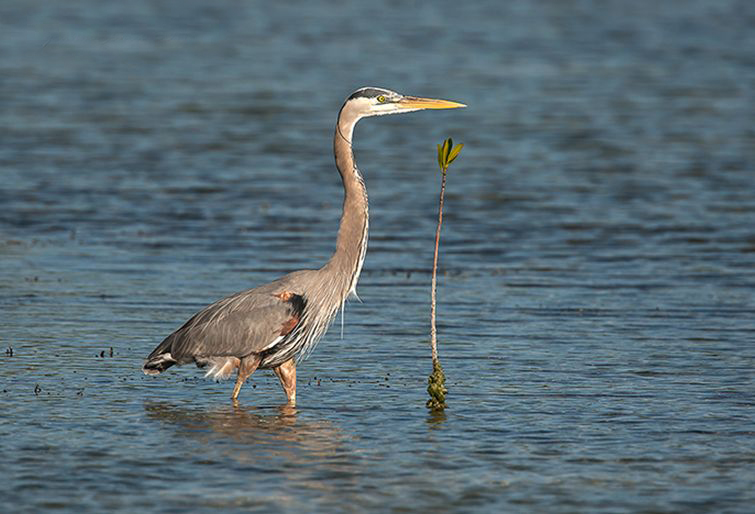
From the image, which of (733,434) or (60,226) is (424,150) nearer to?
(60,226)

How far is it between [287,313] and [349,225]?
82 cm

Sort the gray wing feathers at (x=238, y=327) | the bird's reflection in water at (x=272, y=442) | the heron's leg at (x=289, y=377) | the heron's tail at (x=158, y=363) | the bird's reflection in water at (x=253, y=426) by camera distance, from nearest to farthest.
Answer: the bird's reflection in water at (x=272, y=442) < the bird's reflection in water at (x=253, y=426) < the gray wing feathers at (x=238, y=327) < the heron's leg at (x=289, y=377) < the heron's tail at (x=158, y=363)

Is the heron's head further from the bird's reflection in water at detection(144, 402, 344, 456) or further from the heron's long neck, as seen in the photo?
the bird's reflection in water at detection(144, 402, 344, 456)

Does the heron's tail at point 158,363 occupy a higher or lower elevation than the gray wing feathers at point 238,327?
lower

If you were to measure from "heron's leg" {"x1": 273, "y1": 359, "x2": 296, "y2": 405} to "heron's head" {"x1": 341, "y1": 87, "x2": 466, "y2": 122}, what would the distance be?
1843 millimetres

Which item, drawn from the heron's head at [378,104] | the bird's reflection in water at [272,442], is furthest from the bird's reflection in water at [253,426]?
the heron's head at [378,104]

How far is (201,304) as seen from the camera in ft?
43.1

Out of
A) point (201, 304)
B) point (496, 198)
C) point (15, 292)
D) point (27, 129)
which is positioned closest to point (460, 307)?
point (201, 304)

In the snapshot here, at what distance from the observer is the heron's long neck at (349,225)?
10.4 m

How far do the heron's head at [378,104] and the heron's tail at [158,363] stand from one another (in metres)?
2.15

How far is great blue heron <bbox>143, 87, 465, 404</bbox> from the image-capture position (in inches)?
396

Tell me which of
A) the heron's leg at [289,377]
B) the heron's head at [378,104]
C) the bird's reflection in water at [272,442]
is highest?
the heron's head at [378,104]

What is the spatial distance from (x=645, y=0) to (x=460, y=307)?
38.7 metres

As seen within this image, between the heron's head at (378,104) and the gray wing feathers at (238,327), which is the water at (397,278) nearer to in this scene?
the gray wing feathers at (238,327)
